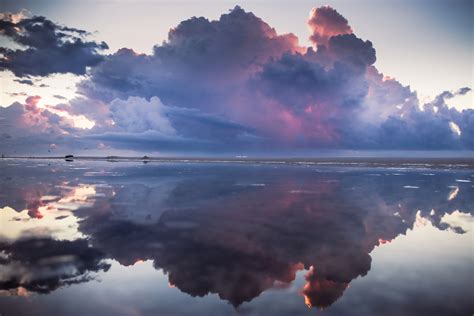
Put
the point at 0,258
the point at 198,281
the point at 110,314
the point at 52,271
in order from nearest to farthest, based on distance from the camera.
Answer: the point at 110,314 → the point at 198,281 → the point at 52,271 → the point at 0,258

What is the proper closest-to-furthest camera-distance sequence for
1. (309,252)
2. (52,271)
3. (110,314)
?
(110,314) → (52,271) → (309,252)

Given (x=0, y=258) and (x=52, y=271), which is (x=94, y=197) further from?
(x=52, y=271)

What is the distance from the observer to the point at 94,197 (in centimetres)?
2877

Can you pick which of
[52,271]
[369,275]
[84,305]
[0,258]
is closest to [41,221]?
[0,258]

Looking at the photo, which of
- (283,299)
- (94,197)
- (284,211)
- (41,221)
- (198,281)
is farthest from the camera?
(94,197)

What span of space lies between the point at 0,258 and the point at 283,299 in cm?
970

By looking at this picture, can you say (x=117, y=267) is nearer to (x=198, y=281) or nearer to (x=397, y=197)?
(x=198, y=281)

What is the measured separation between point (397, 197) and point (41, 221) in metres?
26.0

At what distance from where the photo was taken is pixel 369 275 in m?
10.8

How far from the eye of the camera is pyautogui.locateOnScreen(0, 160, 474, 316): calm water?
8.58 m

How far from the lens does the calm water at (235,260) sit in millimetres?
8578

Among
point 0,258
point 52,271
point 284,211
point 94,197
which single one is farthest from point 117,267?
point 94,197

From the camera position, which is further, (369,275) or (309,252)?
(309,252)

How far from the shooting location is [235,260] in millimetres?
12172
